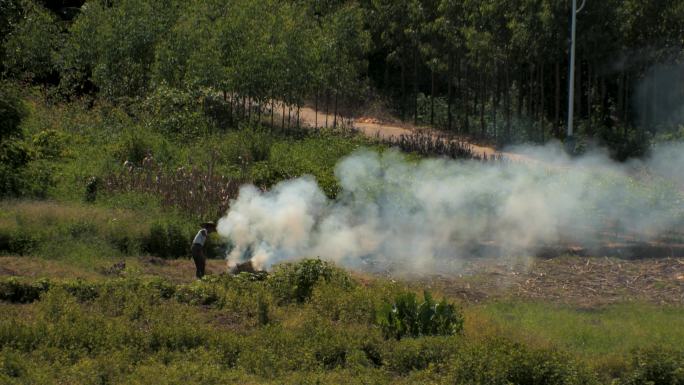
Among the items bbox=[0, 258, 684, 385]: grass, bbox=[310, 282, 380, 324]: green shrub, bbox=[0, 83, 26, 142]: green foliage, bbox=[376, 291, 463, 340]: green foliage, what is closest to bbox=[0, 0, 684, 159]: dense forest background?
bbox=[0, 83, 26, 142]: green foliage

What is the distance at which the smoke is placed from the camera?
18891 mm

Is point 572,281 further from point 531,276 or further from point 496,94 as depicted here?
point 496,94

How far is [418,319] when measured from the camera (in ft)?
44.3

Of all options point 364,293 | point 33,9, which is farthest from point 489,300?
point 33,9

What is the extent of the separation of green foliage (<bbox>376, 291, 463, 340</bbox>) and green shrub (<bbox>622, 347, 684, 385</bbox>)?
2.50 m

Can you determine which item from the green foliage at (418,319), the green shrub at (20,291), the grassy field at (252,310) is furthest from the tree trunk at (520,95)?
the green shrub at (20,291)

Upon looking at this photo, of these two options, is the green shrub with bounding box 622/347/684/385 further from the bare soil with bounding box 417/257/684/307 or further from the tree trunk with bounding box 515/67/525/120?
the tree trunk with bounding box 515/67/525/120

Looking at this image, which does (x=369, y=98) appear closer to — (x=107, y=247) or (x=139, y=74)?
(x=139, y=74)

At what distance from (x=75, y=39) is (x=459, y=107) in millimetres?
13445

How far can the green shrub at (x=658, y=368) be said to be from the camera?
11479 mm

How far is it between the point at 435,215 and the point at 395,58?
61.4 ft

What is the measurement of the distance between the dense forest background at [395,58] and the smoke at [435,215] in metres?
7.83

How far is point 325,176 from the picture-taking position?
69.5 feet

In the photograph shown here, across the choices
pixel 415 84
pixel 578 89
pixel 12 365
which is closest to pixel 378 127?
pixel 415 84
